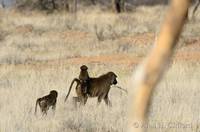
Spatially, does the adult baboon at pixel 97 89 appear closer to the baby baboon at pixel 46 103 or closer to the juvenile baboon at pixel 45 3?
the baby baboon at pixel 46 103

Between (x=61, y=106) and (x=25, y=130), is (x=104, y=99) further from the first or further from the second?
(x=25, y=130)

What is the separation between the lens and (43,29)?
98.5 feet

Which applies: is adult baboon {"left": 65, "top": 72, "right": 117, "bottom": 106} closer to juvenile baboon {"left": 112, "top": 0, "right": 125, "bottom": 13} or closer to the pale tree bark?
the pale tree bark

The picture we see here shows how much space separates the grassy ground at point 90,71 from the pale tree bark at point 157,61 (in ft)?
16.8

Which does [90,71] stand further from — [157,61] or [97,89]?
[157,61]

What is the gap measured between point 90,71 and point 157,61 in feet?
39.8

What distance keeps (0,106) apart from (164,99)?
2211 millimetres

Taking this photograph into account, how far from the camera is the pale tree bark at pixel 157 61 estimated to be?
1.14 metres

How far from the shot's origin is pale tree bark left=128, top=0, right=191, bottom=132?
1.14m

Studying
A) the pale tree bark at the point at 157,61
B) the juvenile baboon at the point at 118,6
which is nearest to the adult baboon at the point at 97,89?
the pale tree bark at the point at 157,61

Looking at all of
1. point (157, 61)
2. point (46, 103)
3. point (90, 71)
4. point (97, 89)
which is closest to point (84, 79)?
point (97, 89)

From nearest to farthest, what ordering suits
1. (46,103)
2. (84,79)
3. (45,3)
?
(46,103) → (84,79) → (45,3)

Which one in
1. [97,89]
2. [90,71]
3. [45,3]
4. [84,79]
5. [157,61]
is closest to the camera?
[157,61]

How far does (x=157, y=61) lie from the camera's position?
115 cm
